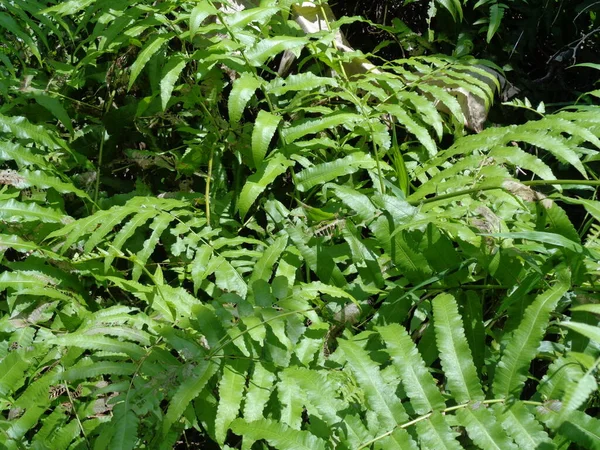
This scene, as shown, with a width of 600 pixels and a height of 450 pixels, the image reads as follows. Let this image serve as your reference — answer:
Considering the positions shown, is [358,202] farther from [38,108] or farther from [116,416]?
[38,108]

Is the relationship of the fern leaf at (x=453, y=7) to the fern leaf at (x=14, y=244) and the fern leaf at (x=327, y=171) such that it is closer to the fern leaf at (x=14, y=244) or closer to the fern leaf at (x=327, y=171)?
the fern leaf at (x=327, y=171)

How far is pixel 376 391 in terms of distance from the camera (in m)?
1.47

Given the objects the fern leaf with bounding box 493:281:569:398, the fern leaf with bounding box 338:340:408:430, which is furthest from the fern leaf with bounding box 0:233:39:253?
the fern leaf with bounding box 493:281:569:398

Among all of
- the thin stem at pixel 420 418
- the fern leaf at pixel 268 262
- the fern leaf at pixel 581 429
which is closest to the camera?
the fern leaf at pixel 581 429

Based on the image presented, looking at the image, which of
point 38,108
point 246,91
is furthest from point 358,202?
point 38,108

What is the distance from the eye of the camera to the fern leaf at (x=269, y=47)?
2.23m

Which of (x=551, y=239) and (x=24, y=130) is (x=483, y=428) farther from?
(x=24, y=130)

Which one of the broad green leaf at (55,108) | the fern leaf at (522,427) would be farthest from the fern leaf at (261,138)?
the fern leaf at (522,427)

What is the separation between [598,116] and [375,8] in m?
1.79

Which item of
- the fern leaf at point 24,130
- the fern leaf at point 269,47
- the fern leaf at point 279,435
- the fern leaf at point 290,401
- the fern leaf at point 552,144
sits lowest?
the fern leaf at point 290,401

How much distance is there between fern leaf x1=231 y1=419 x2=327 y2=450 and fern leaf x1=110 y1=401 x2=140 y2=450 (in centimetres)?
24

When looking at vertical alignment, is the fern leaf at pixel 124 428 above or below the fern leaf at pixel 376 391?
below

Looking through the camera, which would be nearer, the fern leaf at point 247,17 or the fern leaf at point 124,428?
the fern leaf at point 124,428

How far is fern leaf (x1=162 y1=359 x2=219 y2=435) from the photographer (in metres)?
1.49
